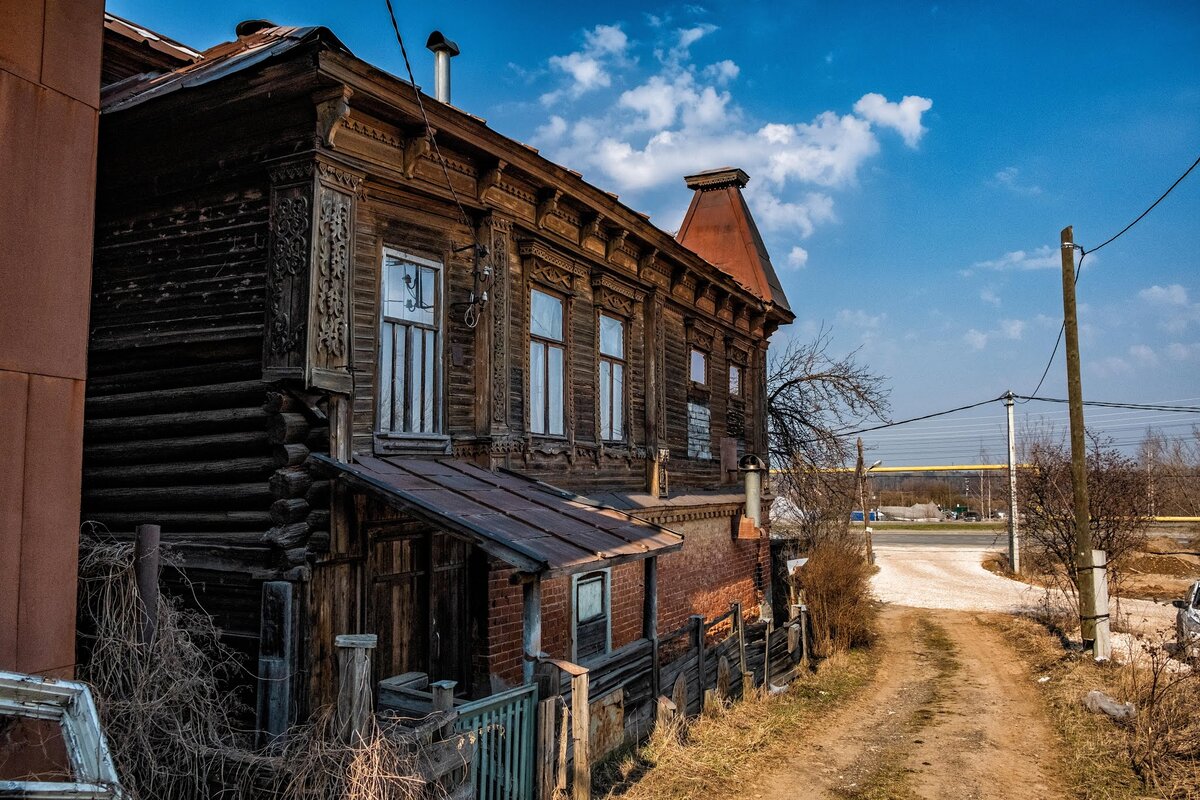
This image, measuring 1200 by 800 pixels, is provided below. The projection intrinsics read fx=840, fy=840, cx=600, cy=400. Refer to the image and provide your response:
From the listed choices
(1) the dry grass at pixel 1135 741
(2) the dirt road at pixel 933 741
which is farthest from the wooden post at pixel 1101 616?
(1) the dry grass at pixel 1135 741

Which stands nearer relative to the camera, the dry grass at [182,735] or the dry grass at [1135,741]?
the dry grass at [182,735]

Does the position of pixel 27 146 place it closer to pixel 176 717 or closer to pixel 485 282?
pixel 176 717

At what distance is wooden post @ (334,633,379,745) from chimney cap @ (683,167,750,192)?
16.9m

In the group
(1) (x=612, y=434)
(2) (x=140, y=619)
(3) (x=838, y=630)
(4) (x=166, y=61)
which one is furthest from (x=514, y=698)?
(3) (x=838, y=630)

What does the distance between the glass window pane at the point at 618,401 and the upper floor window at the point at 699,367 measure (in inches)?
108

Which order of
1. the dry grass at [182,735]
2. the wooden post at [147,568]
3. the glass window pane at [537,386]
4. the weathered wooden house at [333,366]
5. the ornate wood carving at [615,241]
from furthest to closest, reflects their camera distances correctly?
the ornate wood carving at [615,241] → the glass window pane at [537,386] → the weathered wooden house at [333,366] → the wooden post at [147,568] → the dry grass at [182,735]

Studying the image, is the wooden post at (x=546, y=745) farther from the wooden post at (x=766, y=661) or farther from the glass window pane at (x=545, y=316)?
the wooden post at (x=766, y=661)

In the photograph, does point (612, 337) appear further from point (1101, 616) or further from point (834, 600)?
point (1101, 616)

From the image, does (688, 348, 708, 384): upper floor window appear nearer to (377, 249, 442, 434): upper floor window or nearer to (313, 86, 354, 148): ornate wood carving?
(377, 249, 442, 434): upper floor window

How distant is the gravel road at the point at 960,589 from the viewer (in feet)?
67.3

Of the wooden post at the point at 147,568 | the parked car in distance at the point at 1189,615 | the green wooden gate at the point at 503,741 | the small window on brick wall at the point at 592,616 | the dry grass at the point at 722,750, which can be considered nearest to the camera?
the green wooden gate at the point at 503,741

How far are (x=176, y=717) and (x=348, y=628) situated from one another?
5.92 feet

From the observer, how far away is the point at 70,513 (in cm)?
514

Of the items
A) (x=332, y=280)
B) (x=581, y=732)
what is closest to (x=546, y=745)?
(x=581, y=732)
